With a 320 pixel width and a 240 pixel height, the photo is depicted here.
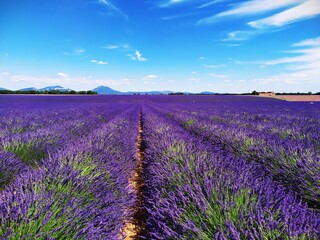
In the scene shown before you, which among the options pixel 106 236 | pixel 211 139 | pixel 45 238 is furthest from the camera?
pixel 211 139

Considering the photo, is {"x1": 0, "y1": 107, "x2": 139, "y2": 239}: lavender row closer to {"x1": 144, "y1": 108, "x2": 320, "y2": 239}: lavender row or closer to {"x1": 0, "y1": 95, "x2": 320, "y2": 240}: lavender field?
{"x1": 0, "y1": 95, "x2": 320, "y2": 240}: lavender field

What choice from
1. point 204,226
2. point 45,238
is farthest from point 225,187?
point 45,238

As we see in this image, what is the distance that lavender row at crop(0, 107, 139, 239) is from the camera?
1347 mm

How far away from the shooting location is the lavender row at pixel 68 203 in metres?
1.35

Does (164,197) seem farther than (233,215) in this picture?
Yes

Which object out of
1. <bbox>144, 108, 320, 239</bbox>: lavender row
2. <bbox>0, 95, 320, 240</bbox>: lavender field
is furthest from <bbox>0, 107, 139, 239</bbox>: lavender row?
<bbox>144, 108, 320, 239</bbox>: lavender row

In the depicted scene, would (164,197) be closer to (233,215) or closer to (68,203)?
(233,215)

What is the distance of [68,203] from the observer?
1636mm

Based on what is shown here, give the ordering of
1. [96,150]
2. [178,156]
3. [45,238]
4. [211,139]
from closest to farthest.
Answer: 1. [45,238]
2. [178,156]
3. [96,150]
4. [211,139]

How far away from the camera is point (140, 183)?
3.64 meters

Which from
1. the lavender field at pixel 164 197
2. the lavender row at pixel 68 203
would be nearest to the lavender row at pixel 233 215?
the lavender field at pixel 164 197

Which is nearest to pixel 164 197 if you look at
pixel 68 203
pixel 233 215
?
pixel 233 215

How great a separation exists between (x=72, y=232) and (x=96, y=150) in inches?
73.4

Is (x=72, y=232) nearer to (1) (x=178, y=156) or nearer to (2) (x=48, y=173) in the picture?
(2) (x=48, y=173)
